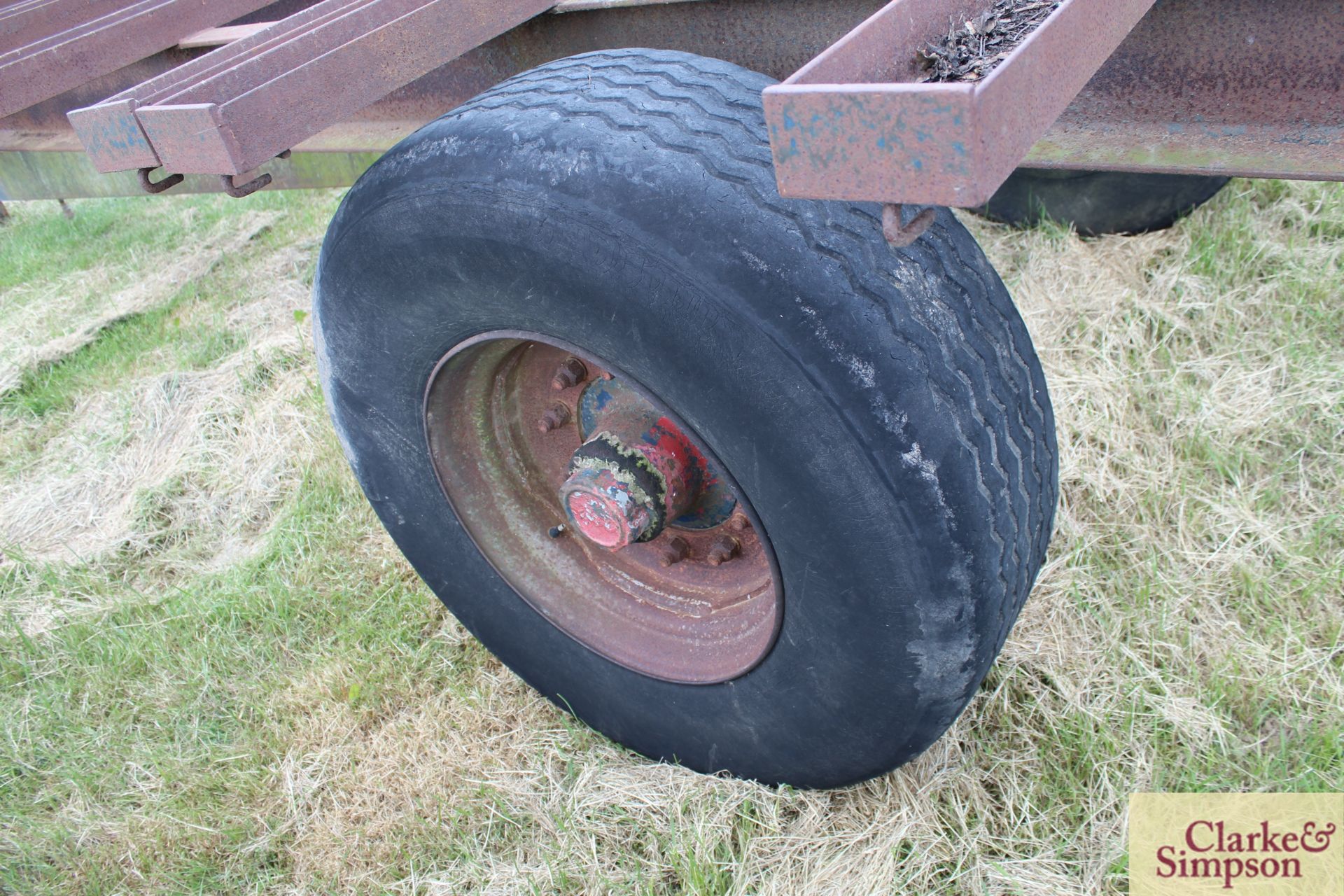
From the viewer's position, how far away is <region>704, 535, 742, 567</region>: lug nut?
6.01ft

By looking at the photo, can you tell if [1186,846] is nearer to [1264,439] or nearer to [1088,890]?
[1088,890]

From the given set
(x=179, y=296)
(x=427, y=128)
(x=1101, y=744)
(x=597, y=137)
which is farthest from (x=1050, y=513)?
(x=179, y=296)

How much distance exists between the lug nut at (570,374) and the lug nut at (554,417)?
0.05m

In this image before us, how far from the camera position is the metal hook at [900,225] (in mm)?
996

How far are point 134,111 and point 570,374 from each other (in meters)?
0.79

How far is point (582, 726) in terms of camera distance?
2.02 m

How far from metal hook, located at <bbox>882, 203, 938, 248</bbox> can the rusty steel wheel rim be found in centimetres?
71

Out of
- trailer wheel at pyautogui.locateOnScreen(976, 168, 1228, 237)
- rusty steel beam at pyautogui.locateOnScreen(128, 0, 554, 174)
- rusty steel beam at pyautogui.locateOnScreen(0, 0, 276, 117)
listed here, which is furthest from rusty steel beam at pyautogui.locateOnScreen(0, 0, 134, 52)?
trailer wheel at pyautogui.locateOnScreen(976, 168, 1228, 237)

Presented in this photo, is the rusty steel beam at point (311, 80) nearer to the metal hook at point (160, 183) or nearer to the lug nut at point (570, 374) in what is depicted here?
the metal hook at point (160, 183)

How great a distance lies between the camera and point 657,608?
6.12 feet

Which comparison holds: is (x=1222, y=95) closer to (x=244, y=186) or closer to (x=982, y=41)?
(x=982, y=41)

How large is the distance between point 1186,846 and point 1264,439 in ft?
3.85

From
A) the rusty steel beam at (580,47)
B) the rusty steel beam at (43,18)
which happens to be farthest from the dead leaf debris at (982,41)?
the rusty steel beam at (43,18)

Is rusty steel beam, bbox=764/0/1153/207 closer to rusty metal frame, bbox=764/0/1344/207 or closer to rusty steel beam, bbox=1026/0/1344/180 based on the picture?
rusty metal frame, bbox=764/0/1344/207
